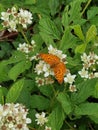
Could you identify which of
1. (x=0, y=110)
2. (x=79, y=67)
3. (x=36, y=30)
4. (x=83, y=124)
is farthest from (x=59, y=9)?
(x=0, y=110)

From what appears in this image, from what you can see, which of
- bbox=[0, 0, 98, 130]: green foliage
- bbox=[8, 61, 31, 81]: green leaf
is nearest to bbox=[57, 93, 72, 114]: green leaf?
bbox=[0, 0, 98, 130]: green foliage

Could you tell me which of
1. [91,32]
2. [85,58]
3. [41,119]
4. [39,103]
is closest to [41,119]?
[41,119]

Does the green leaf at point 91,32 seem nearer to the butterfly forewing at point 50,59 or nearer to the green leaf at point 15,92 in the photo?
the butterfly forewing at point 50,59

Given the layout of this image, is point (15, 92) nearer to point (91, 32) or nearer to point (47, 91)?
point (47, 91)

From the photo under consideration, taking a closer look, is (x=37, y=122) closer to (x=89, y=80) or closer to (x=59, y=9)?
(x=89, y=80)

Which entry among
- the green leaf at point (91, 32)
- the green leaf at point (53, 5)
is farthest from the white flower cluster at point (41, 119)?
the green leaf at point (53, 5)

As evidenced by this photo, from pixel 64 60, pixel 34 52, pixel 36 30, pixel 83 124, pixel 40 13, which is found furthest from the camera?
pixel 36 30

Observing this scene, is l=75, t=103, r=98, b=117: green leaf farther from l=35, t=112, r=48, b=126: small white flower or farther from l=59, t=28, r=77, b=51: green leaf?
l=59, t=28, r=77, b=51: green leaf
